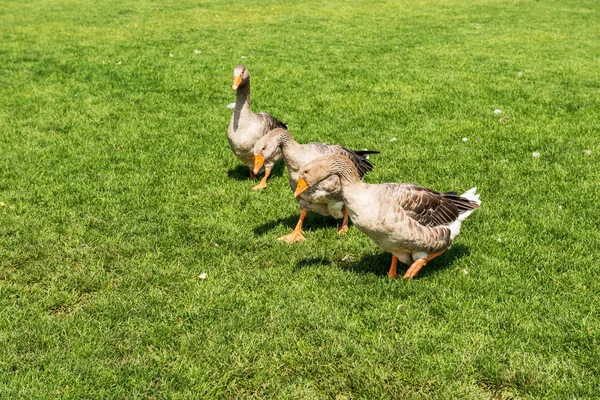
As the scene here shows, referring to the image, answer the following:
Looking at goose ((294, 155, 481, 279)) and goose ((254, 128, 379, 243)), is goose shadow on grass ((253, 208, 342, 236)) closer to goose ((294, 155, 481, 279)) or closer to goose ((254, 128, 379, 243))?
goose ((254, 128, 379, 243))

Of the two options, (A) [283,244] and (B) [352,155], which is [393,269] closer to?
(A) [283,244]

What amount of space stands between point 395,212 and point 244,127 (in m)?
3.27

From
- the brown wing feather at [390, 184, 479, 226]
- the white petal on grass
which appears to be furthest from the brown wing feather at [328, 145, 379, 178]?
the brown wing feather at [390, 184, 479, 226]

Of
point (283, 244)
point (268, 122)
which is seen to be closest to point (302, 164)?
point (283, 244)

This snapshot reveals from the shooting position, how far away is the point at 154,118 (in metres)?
9.86

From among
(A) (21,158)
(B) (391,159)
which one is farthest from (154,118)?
(B) (391,159)

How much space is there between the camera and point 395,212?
481 cm

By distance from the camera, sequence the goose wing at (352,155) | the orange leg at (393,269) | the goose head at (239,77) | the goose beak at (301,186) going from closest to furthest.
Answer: the goose beak at (301,186), the orange leg at (393,269), the goose wing at (352,155), the goose head at (239,77)

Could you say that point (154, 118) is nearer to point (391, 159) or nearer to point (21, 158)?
point (21, 158)

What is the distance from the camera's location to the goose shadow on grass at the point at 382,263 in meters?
5.48

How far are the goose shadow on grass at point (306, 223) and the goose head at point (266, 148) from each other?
2.12 feet

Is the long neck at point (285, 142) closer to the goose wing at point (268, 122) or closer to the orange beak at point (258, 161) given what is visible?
the orange beak at point (258, 161)

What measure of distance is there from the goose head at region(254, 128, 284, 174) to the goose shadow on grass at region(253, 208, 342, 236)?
0.65m

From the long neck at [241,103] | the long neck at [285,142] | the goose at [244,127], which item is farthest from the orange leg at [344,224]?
the long neck at [241,103]
